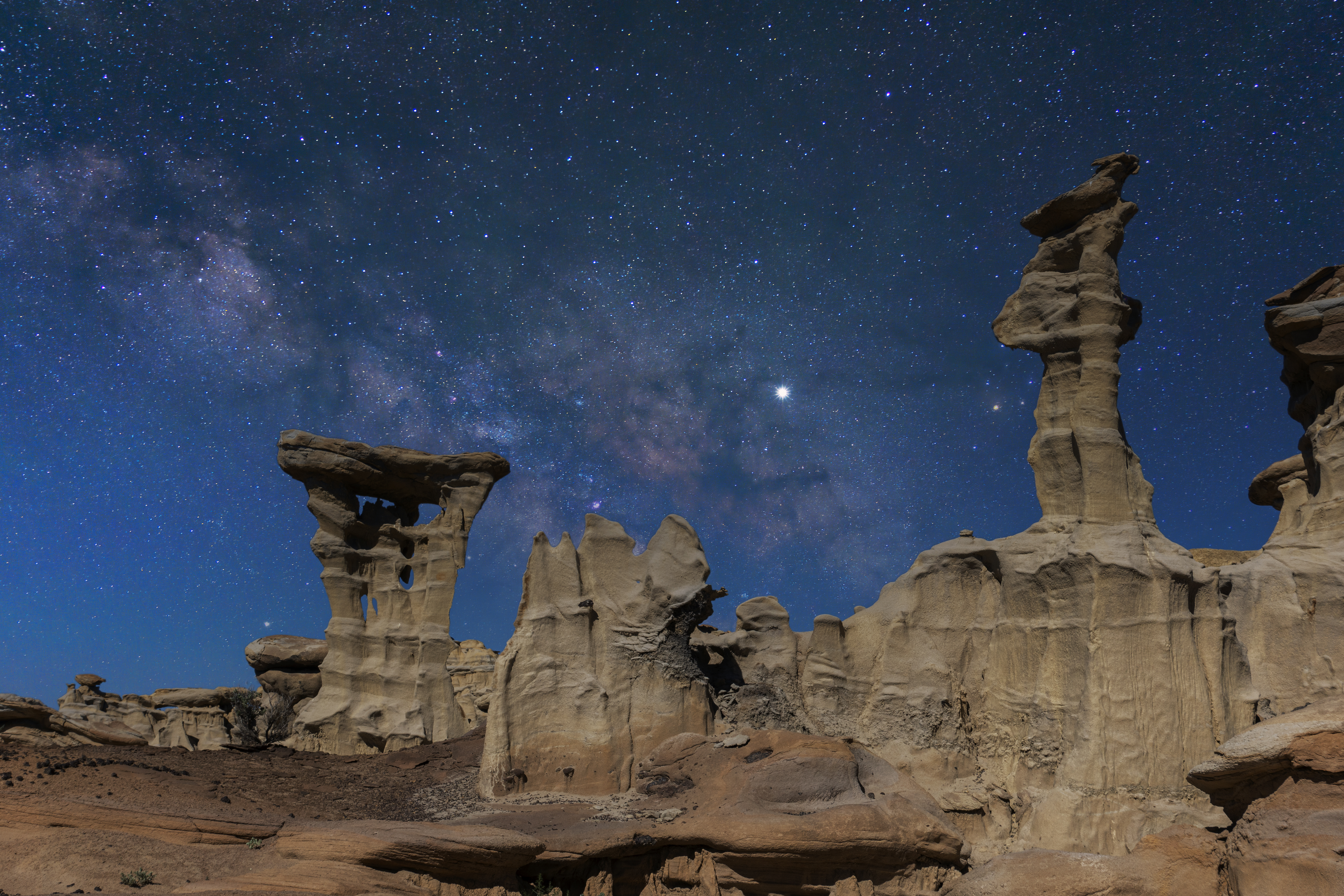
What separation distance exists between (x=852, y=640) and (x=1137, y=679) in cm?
511

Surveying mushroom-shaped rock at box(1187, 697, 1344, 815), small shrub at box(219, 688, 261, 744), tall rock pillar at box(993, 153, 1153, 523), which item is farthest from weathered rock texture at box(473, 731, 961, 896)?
small shrub at box(219, 688, 261, 744)

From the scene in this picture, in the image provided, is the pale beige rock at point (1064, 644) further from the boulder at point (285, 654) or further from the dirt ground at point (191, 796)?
the boulder at point (285, 654)

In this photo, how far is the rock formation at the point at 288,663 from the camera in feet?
79.4

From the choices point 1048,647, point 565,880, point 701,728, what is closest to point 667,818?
point 565,880

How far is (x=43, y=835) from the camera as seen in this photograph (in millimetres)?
8859

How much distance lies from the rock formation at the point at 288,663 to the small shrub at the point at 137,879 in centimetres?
1684

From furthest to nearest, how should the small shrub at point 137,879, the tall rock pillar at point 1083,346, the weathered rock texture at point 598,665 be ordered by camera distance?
the tall rock pillar at point 1083,346
the weathered rock texture at point 598,665
the small shrub at point 137,879

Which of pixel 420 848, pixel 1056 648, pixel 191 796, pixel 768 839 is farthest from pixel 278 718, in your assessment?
pixel 1056 648

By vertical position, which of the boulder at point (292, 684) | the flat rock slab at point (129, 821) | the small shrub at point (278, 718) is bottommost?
the flat rock slab at point (129, 821)

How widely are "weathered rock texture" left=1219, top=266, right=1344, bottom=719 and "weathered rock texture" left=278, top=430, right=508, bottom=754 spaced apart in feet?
63.5

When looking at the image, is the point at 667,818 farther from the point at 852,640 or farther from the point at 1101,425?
the point at 1101,425

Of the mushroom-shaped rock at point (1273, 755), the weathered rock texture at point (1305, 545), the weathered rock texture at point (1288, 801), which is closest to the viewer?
the weathered rock texture at point (1288, 801)

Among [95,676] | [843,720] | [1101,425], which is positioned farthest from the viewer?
[95,676]

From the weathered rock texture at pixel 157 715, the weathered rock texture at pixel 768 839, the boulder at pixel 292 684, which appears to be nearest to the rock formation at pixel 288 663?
the boulder at pixel 292 684
